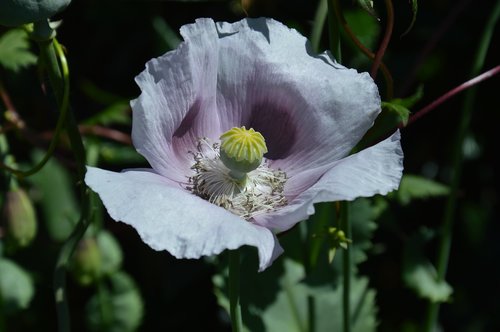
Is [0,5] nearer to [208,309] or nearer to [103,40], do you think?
[103,40]

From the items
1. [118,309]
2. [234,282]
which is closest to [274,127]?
[234,282]

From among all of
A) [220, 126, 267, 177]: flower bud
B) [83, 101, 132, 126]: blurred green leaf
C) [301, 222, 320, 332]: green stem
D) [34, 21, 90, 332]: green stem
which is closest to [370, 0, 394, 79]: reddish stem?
[220, 126, 267, 177]: flower bud

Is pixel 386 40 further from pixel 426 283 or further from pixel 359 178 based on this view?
pixel 426 283

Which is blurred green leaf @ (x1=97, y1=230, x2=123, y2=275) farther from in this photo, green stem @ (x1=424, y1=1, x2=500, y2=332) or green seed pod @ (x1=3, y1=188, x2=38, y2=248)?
green stem @ (x1=424, y1=1, x2=500, y2=332)

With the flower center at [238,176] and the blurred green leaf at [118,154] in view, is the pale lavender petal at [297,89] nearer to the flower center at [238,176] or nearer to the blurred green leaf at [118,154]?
the flower center at [238,176]

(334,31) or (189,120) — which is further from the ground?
(334,31)

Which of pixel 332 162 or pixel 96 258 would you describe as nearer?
pixel 332 162

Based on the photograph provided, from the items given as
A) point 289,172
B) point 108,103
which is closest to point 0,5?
point 289,172

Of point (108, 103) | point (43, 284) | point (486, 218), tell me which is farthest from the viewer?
point (486, 218)
